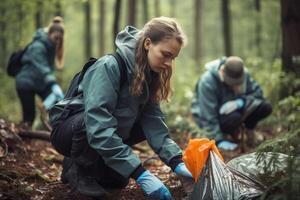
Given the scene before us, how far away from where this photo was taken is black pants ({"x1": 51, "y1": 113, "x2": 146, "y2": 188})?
3455mm

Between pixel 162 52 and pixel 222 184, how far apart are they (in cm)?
104

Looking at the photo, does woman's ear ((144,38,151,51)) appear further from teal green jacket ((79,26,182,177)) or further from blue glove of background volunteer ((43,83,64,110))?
blue glove of background volunteer ((43,83,64,110))

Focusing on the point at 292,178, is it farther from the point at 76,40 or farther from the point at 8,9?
the point at 76,40

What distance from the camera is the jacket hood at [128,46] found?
11.2 feet

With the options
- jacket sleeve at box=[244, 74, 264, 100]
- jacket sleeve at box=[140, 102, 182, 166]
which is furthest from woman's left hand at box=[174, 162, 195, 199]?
jacket sleeve at box=[244, 74, 264, 100]

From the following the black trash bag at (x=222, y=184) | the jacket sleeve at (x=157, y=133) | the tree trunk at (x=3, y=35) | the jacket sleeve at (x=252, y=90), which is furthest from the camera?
the tree trunk at (x=3, y=35)

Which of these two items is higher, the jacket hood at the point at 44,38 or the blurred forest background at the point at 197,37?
the jacket hood at the point at 44,38

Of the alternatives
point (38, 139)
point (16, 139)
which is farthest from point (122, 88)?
point (38, 139)

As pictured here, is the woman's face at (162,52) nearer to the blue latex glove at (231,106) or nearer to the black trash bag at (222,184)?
the black trash bag at (222,184)

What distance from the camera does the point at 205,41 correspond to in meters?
35.6

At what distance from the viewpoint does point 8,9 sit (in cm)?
1510

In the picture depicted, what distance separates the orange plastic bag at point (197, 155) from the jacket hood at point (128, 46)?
0.72m

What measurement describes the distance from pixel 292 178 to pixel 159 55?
129 cm

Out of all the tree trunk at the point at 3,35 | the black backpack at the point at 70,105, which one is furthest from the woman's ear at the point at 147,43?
the tree trunk at the point at 3,35
